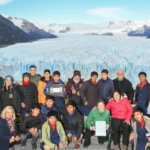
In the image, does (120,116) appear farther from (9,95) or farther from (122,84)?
(9,95)

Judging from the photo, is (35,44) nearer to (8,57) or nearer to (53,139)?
(8,57)

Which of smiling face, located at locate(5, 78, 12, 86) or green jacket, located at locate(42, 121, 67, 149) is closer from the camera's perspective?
green jacket, located at locate(42, 121, 67, 149)

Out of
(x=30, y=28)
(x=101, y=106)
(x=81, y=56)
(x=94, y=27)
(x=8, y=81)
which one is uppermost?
(x=94, y=27)

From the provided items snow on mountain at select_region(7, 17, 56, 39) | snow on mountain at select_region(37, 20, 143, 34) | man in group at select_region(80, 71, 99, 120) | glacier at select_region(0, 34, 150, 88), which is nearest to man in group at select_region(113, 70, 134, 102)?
man in group at select_region(80, 71, 99, 120)

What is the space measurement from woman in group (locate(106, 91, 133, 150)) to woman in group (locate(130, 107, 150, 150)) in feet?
0.81

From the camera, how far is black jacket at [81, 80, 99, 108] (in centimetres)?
530

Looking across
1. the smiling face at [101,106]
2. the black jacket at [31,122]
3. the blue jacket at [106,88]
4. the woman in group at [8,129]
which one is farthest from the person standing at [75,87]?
the woman in group at [8,129]

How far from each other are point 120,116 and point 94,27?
5733 millimetres

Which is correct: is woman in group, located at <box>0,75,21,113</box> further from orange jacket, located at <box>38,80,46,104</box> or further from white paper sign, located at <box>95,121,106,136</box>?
white paper sign, located at <box>95,121,106,136</box>

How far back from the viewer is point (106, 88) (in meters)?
5.24

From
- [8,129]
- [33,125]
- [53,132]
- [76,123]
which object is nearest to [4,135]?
[8,129]

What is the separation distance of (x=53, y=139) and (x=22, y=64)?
4149 mm

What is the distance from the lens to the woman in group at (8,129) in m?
4.30

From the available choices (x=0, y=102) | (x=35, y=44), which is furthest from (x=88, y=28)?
(x=0, y=102)
